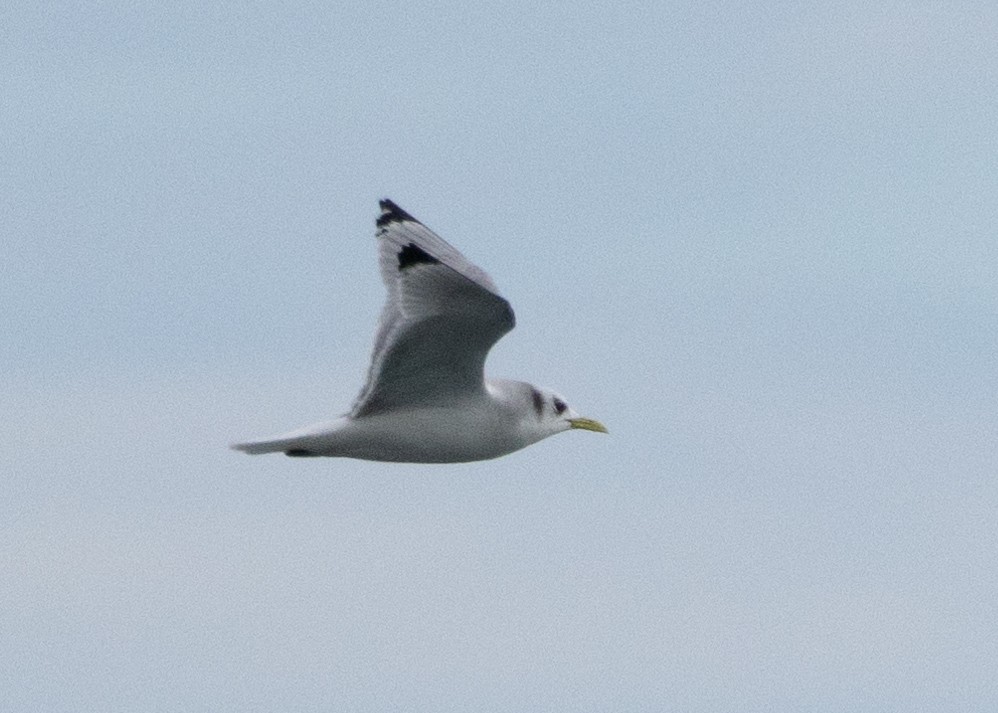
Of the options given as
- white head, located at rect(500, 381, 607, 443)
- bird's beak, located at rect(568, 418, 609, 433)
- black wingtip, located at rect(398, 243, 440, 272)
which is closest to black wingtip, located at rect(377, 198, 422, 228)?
black wingtip, located at rect(398, 243, 440, 272)

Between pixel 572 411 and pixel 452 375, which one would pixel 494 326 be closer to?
pixel 452 375

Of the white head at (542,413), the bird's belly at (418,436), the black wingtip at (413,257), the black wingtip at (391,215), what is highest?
the black wingtip at (391,215)

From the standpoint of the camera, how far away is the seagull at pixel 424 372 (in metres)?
21.3

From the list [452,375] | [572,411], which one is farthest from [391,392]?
[572,411]

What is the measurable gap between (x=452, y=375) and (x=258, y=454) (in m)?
1.62

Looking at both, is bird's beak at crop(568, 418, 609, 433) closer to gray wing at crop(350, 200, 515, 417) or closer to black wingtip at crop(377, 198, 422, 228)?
gray wing at crop(350, 200, 515, 417)

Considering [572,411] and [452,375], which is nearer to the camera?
[452,375]

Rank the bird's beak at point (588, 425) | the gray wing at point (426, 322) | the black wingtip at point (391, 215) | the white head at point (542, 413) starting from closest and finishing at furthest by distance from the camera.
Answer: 1. the gray wing at point (426, 322)
2. the black wingtip at point (391, 215)
3. the white head at point (542, 413)
4. the bird's beak at point (588, 425)

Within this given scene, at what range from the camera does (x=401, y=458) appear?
22344mm

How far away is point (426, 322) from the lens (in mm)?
21484

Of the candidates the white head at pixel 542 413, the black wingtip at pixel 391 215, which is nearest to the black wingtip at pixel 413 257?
the black wingtip at pixel 391 215

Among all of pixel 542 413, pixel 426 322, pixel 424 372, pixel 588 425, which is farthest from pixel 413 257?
pixel 588 425

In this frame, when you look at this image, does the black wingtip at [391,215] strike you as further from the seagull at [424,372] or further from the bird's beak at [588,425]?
the bird's beak at [588,425]

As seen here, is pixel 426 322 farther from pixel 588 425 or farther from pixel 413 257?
pixel 588 425
